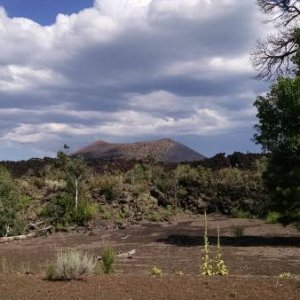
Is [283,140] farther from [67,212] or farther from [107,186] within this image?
[107,186]

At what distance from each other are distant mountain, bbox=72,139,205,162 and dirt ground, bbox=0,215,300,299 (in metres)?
27.5

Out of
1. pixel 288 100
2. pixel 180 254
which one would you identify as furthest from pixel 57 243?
pixel 288 100

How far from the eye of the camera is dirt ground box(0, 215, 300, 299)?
996cm

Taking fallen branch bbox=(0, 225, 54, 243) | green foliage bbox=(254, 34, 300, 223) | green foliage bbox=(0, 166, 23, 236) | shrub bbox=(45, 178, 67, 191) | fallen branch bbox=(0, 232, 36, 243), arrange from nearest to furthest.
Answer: green foliage bbox=(254, 34, 300, 223) < fallen branch bbox=(0, 232, 36, 243) < fallen branch bbox=(0, 225, 54, 243) < green foliage bbox=(0, 166, 23, 236) < shrub bbox=(45, 178, 67, 191)

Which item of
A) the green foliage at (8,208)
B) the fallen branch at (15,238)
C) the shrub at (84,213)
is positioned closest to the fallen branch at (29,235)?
the fallen branch at (15,238)

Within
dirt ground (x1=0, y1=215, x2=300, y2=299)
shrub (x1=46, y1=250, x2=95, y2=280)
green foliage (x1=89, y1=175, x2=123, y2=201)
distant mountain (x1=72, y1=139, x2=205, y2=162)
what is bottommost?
dirt ground (x1=0, y1=215, x2=300, y2=299)

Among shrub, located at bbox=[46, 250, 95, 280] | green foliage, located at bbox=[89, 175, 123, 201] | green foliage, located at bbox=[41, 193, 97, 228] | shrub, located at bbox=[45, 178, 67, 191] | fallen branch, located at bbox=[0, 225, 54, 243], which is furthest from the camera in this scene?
shrub, located at bbox=[45, 178, 67, 191]

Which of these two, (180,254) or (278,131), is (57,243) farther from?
(278,131)

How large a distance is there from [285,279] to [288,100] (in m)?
9.86

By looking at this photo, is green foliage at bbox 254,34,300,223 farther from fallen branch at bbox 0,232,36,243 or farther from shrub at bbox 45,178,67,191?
shrub at bbox 45,178,67,191

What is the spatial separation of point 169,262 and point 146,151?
44198 mm

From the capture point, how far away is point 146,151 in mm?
60094

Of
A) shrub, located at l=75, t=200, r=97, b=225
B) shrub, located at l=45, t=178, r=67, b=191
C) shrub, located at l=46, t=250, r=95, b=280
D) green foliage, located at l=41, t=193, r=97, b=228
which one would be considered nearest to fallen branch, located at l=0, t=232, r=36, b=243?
green foliage, located at l=41, t=193, r=97, b=228

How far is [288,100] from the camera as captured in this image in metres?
19.7
